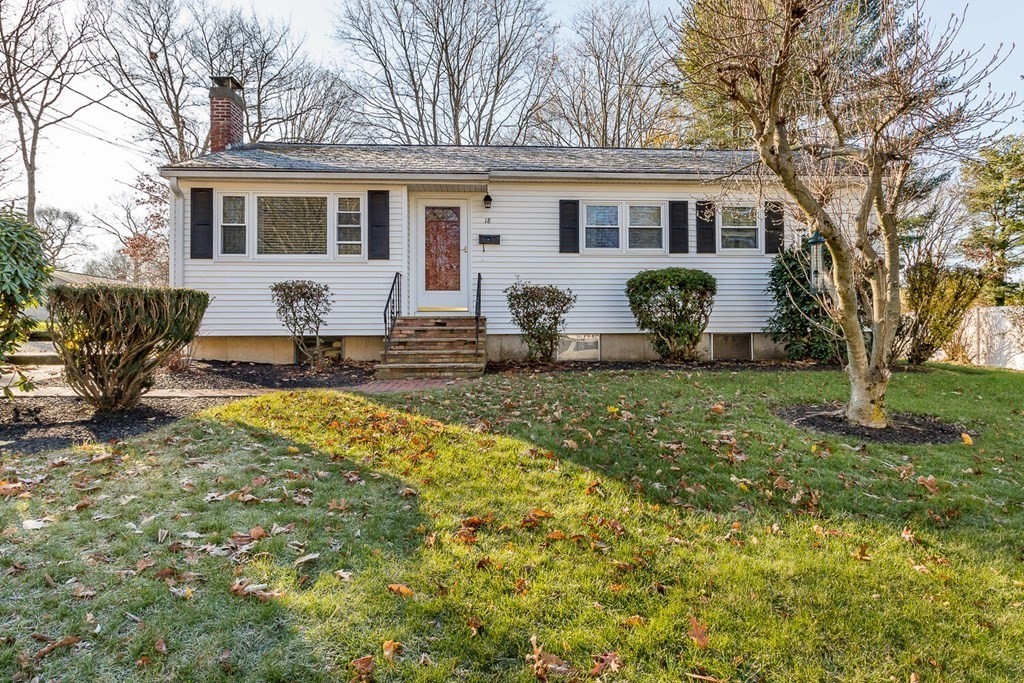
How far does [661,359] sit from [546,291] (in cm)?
271

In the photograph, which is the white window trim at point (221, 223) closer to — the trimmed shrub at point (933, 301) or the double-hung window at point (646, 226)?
the double-hung window at point (646, 226)

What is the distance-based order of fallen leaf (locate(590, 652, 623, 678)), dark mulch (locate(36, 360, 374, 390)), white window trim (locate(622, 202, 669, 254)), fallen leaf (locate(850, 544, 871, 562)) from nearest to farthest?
1. fallen leaf (locate(590, 652, 623, 678))
2. fallen leaf (locate(850, 544, 871, 562))
3. dark mulch (locate(36, 360, 374, 390))
4. white window trim (locate(622, 202, 669, 254))

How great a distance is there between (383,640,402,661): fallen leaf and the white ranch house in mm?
7154

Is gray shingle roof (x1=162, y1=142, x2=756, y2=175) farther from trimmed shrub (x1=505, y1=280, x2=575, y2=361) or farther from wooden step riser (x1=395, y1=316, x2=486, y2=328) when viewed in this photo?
wooden step riser (x1=395, y1=316, x2=486, y2=328)

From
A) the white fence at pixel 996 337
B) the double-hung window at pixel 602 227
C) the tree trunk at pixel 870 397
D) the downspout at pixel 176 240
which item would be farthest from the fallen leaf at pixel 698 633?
the white fence at pixel 996 337

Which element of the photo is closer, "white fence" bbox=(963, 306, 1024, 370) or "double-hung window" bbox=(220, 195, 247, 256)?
"double-hung window" bbox=(220, 195, 247, 256)

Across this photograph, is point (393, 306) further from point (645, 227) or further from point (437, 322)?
point (645, 227)

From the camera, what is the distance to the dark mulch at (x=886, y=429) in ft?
15.2

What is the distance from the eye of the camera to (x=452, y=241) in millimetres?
9977

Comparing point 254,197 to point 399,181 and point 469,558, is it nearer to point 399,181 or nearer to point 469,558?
point 399,181

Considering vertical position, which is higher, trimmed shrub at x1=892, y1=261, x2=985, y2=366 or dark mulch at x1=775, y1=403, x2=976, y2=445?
trimmed shrub at x1=892, y1=261, x2=985, y2=366

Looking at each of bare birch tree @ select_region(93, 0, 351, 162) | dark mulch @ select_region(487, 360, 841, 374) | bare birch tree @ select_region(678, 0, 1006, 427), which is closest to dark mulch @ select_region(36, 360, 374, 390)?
dark mulch @ select_region(487, 360, 841, 374)

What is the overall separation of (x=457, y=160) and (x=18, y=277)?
24.2ft

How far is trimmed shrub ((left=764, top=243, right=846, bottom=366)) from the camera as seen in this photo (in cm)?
867
